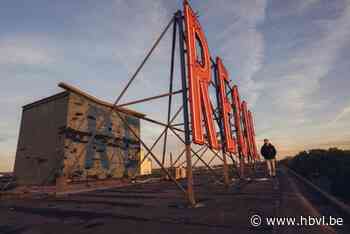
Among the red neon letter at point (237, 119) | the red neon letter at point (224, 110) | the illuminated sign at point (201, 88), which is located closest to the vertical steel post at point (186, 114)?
the illuminated sign at point (201, 88)

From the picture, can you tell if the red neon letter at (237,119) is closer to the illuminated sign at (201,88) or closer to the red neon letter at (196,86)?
the illuminated sign at (201,88)

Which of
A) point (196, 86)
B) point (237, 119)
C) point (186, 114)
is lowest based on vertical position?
point (186, 114)

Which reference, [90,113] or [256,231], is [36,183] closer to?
[90,113]

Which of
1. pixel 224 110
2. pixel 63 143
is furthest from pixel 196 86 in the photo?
pixel 63 143

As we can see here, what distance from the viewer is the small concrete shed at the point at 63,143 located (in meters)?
14.8

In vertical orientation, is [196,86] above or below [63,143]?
above

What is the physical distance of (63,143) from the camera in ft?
48.7

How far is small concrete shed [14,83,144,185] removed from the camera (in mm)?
14844

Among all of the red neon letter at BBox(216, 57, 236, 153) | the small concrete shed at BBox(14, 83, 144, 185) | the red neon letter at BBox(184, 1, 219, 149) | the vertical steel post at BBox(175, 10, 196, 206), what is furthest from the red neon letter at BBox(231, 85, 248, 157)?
the vertical steel post at BBox(175, 10, 196, 206)

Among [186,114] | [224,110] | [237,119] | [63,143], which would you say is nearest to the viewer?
[186,114]

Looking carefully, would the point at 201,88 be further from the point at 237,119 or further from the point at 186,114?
the point at 237,119

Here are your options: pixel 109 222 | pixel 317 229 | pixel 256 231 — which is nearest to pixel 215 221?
pixel 256 231

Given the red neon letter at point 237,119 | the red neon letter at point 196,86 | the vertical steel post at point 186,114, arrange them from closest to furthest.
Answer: the vertical steel post at point 186,114
the red neon letter at point 196,86
the red neon letter at point 237,119

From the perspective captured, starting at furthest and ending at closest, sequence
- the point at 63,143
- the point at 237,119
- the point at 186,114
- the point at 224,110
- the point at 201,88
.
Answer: the point at 237,119 → the point at 63,143 → the point at 224,110 → the point at 201,88 → the point at 186,114
